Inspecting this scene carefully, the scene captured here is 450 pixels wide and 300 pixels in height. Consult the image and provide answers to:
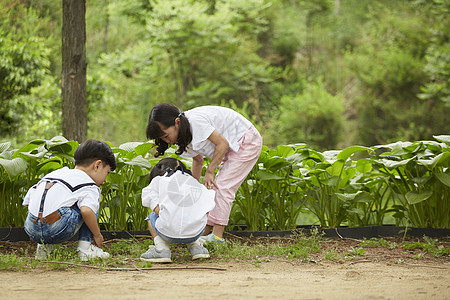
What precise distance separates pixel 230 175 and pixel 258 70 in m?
13.0

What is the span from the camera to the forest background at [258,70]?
12.5m

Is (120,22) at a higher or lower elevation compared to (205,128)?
higher

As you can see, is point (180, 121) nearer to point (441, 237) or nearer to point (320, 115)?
→ point (441, 237)

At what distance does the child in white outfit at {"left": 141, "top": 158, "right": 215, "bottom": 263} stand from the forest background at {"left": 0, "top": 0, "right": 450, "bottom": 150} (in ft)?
21.9

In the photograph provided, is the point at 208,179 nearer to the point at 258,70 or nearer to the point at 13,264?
the point at 13,264

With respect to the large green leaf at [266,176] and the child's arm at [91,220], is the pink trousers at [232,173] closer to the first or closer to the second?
the large green leaf at [266,176]

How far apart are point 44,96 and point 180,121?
7.25 metres

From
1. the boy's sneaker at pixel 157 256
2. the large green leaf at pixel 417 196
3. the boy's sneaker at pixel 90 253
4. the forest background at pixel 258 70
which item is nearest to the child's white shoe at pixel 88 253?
→ the boy's sneaker at pixel 90 253

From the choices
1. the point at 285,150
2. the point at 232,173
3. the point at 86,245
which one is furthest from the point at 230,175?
the point at 86,245

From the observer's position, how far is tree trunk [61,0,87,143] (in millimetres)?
3842

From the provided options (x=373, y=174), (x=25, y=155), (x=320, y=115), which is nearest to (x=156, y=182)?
(x=25, y=155)

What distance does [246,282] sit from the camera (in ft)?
6.53

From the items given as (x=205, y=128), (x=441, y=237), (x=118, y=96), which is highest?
(x=118, y=96)

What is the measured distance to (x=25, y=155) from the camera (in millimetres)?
2867
